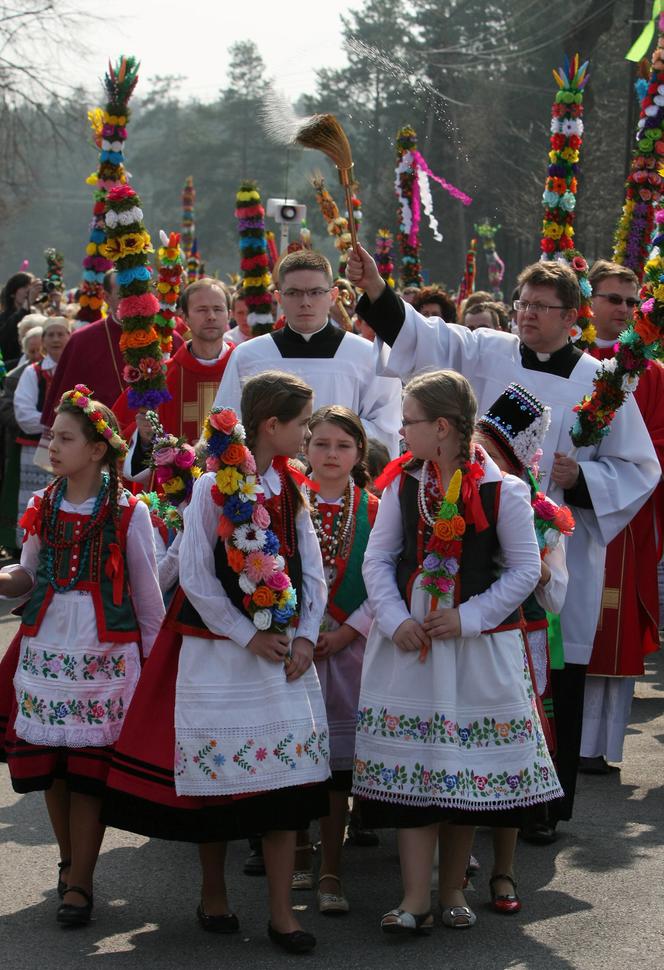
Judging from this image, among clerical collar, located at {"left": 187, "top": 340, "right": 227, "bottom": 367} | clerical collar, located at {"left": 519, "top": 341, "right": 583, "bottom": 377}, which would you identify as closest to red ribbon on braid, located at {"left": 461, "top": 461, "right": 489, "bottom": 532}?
clerical collar, located at {"left": 519, "top": 341, "right": 583, "bottom": 377}

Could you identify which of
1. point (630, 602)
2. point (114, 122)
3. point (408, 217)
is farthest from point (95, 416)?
point (408, 217)

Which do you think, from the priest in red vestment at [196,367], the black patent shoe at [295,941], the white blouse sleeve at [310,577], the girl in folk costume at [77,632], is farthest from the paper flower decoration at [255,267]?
the black patent shoe at [295,941]

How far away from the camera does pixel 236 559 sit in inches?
179

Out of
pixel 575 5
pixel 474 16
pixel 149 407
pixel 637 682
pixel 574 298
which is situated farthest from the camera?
pixel 575 5

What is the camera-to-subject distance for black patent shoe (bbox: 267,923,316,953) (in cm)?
447

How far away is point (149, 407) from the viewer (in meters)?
6.47

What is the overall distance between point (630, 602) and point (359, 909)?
8.03 feet

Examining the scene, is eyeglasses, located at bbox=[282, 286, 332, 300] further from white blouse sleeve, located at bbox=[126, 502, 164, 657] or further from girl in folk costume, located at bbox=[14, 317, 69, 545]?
girl in folk costume, located at bbox=[14, 317, 69, 545]

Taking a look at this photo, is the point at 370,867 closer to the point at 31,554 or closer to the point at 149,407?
the point at 31,554

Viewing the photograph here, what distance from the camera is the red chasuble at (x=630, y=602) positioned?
6723mm

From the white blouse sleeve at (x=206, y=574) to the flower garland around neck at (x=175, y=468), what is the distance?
3.47 ft

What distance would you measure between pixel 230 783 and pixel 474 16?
2278 cm

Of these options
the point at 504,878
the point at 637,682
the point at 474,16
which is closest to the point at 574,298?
the point at 504,878

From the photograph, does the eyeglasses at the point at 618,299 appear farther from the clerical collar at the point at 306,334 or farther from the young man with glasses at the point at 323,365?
the clerical collar at the point at 306,334
